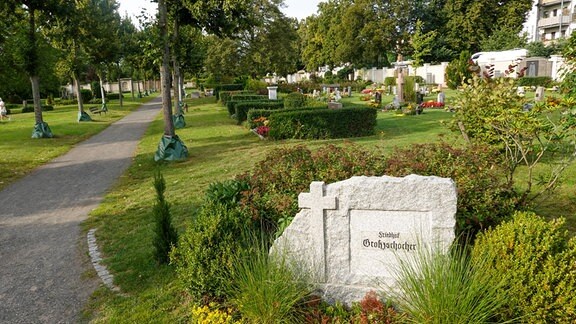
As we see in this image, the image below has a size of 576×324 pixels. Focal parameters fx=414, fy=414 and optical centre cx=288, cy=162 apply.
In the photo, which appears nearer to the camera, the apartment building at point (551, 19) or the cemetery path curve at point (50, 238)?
the cemetery path curve at point (50, 238)

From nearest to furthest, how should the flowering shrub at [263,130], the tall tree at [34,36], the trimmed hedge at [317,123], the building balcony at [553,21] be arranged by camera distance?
the trimmed hedge at [317,123] → the flowering shrub at [263,130] → the tall tree at [34,36] → the building balcony at [553,21]

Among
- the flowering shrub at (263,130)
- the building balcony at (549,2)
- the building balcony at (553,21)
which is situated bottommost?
the flowering shrub at (263,130)

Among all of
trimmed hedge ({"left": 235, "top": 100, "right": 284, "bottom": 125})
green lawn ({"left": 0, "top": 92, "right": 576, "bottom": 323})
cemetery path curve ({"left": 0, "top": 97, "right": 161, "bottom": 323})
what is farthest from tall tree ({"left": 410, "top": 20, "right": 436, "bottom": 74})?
cemetery path curve ({"left": 0, "top": 97, "right": 161, "bottom": 323})

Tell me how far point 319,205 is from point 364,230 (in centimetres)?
52

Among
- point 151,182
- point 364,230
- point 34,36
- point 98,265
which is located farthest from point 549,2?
point 98,265

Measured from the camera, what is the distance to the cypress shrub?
535cm

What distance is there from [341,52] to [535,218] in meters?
57.4

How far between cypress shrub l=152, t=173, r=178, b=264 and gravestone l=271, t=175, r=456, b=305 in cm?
175

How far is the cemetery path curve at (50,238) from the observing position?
4859 mm

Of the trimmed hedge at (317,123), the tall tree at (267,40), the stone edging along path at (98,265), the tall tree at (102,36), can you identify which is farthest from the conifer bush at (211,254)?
the tall tree at (267,40)

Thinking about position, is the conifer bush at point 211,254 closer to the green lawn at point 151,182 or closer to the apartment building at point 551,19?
the green lawn at point 151,182

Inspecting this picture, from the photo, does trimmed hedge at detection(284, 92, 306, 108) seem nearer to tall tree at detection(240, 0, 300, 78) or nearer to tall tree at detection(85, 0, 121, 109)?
tall tree at detection(85, 0, 121, 109)

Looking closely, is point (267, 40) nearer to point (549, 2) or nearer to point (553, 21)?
point (553, 21)

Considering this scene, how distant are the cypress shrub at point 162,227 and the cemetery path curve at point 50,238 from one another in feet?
2.88
